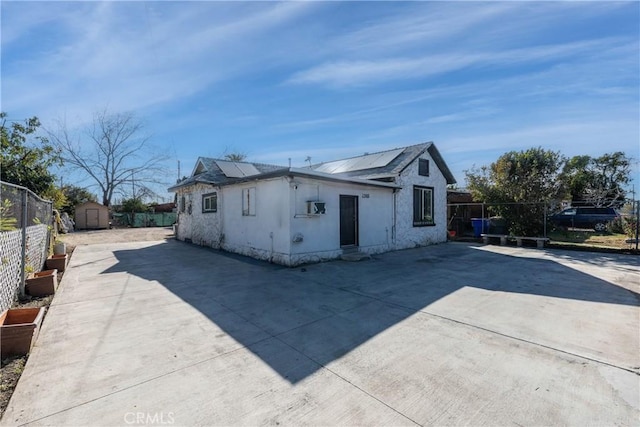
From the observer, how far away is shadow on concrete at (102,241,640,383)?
11.6ft

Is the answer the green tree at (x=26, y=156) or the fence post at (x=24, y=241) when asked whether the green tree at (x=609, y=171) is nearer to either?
the fence post at (x=24, y=241)

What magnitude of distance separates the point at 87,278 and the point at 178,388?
18.7 feet

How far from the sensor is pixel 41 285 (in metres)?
5.22

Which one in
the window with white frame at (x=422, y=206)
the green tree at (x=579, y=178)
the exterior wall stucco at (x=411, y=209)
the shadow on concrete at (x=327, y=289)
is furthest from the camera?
the green tree at (x=579, y=178)

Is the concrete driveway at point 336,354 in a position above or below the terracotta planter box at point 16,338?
below

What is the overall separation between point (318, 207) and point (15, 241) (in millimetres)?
5942

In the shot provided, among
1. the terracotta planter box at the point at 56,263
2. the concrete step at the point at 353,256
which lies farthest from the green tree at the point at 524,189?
the terracotta planter box at the point at 56,263

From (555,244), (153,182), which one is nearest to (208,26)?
(555,244)

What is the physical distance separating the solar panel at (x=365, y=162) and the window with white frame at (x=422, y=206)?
5.62ft

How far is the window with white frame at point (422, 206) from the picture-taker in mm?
12256

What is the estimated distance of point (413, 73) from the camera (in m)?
9.50

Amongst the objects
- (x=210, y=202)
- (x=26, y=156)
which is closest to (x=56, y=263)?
(x=210, y=202)

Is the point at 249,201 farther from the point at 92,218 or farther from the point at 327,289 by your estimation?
the point at 92,218

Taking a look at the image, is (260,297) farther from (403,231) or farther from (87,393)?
(403,231)
